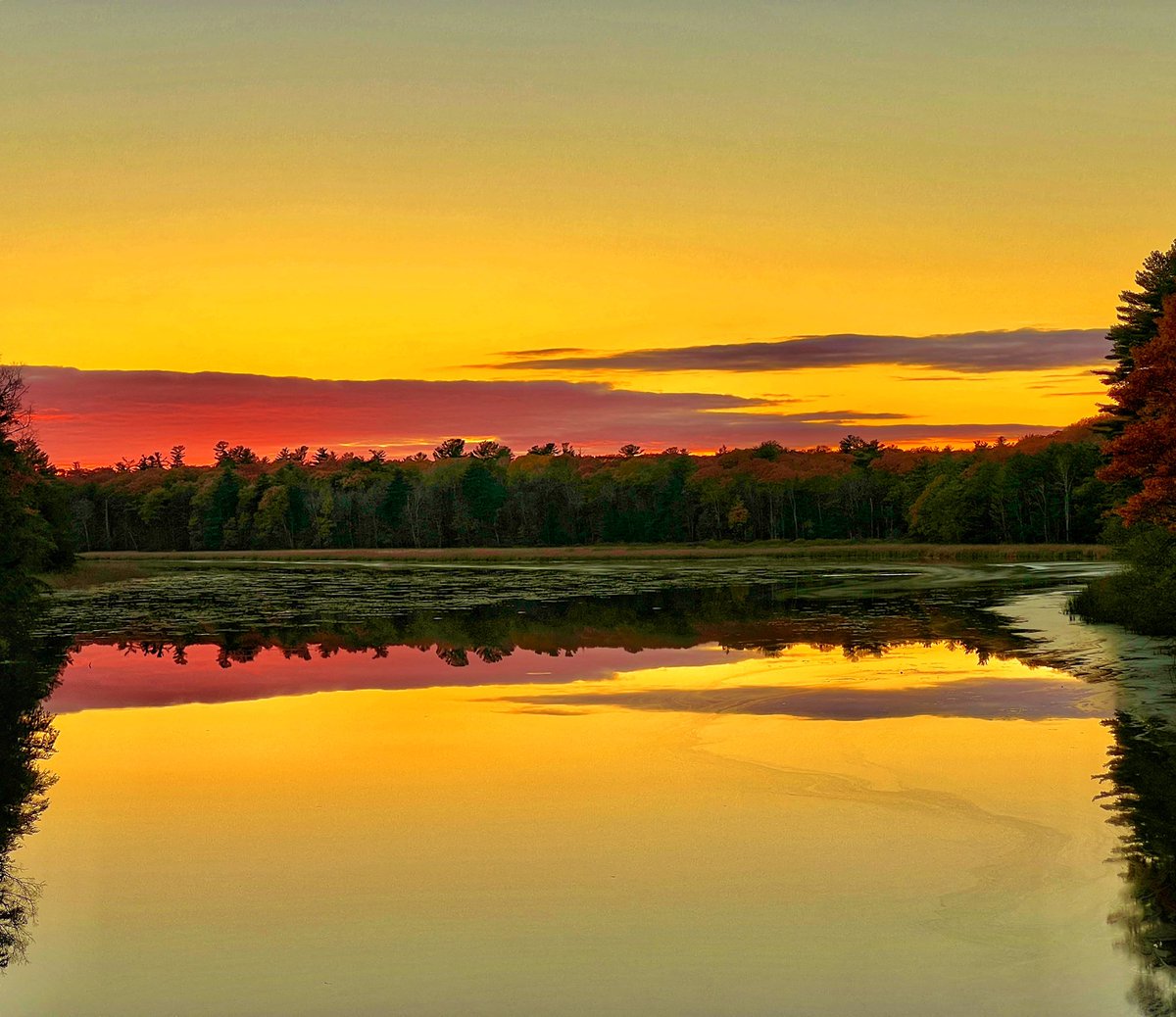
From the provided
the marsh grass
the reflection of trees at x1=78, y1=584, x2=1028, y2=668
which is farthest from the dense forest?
the reflection of trees at x1=78, y1=584, x2=1028, y2=668

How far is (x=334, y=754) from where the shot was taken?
18.6 m

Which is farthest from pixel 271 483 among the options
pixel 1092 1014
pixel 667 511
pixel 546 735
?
pixel 1092 1014

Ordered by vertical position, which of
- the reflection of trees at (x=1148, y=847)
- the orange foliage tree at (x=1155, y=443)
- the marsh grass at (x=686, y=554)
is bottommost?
the reflection of trees at (x=1148, y=847)

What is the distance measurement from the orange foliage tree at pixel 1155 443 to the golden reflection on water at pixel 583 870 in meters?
14.1

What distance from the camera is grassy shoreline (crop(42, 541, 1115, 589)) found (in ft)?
305

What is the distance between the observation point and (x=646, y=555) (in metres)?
128

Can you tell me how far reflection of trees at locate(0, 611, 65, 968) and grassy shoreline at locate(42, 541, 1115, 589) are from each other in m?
46.3

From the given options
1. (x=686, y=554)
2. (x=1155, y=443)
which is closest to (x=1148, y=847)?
(x=1155, y=443)

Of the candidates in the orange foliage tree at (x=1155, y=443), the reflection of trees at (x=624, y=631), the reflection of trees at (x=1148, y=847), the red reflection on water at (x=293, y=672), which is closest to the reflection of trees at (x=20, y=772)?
the red reflection on water at (x=293, y=672)

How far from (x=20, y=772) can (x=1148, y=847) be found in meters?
14.6

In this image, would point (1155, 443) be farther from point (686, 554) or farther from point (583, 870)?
A: point (686, 554)

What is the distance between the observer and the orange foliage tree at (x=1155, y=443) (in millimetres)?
32438

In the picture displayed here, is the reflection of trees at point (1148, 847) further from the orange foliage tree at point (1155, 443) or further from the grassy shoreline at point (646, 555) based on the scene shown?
the grassy shoreline at point (646, 555)

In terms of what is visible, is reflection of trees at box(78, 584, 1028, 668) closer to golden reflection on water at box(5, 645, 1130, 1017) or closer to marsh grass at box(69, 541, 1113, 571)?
golden reflection on water at box(5, 645, 1130, 1017)
